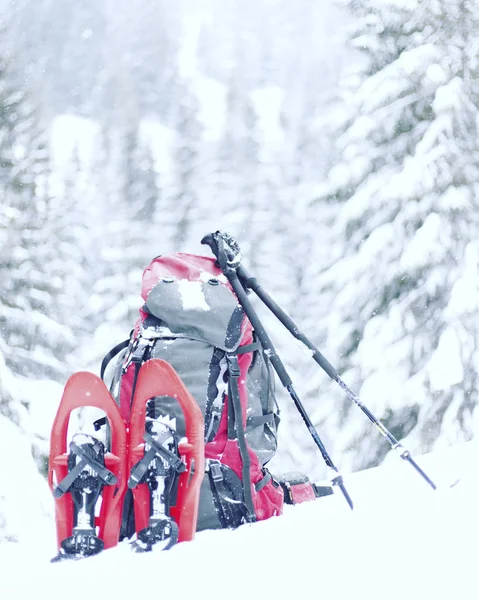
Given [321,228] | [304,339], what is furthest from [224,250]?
[321,228]

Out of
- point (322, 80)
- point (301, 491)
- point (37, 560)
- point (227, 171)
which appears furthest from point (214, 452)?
point (322, 80)

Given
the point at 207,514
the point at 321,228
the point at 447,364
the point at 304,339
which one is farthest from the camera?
the point at 321,228

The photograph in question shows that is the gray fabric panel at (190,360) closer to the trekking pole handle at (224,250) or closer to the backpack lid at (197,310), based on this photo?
the backpack lid at (197,310)

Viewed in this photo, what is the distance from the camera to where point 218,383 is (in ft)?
13.1

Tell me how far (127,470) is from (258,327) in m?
1.12

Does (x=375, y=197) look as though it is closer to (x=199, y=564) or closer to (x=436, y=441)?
(x=436, y=441)

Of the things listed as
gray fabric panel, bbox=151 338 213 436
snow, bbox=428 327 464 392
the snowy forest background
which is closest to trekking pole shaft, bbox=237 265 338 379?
gray fabric panel, bbox=151 338 213 436

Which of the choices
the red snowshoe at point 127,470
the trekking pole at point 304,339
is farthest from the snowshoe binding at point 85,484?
the trekking pole at point 304,339

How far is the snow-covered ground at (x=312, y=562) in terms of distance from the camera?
2.34 m

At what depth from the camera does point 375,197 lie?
1240cm

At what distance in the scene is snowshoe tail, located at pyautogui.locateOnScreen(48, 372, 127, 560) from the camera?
3.28 meters

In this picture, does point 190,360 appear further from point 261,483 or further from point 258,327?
point 261,483

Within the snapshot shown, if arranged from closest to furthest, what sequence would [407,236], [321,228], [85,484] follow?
[85,484], [407,236], [321,228]

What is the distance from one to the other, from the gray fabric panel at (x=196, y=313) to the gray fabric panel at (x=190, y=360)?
55 mm
